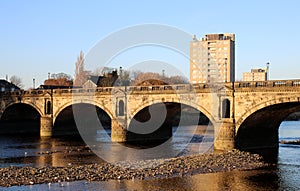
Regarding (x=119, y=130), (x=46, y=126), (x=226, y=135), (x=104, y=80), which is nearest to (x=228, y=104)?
(x=226, y=135)

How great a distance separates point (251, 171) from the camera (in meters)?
40.9

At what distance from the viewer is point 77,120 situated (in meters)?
84.9

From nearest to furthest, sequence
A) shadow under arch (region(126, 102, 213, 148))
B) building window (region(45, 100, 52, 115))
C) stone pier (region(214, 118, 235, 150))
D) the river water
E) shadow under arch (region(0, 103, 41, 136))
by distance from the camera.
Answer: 1. the river water
2. stone pier (region(214, 118, 235, 150))
3. shadow under arch (region(126, 102, 213, 148))
4. building window (region(45, 100, 52, 115))
5. shadow under arch (region(0, 103, 41, 136))

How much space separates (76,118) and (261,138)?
39.0 m

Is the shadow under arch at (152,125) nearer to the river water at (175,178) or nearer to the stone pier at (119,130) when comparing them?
the stone pier at (119,130)

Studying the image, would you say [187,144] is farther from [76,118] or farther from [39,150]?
[76,118]

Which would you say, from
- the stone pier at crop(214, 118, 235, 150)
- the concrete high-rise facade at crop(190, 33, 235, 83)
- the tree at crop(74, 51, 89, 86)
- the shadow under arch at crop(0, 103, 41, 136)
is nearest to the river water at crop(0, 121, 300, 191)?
the stone pier at crop(214, 118, 235, 150)

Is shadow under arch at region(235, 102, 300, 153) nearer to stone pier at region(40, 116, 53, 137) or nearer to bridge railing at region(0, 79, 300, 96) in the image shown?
bridge railing at region(0, 79, 300, 96)

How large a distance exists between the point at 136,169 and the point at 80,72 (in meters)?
96.3

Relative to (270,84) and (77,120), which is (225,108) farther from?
(77,120)

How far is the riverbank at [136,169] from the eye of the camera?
121 ft

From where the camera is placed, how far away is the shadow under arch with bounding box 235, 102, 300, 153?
5185 centimetres

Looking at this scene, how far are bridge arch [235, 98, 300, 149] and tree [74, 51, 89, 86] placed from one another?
260 feet

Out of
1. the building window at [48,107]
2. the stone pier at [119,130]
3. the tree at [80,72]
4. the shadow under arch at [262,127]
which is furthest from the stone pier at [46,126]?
Result: the tree at [80,72]
